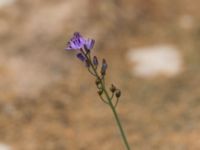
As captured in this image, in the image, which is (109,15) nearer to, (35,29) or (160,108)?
(35,29)

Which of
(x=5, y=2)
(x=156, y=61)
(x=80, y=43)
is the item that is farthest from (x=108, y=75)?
(x=80, y=43)

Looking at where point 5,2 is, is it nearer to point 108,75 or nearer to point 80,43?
point 108,75

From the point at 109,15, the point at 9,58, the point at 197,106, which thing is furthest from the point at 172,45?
the point at 9,58

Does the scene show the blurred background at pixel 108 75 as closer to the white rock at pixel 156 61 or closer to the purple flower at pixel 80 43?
the white rock at pixel 156 61

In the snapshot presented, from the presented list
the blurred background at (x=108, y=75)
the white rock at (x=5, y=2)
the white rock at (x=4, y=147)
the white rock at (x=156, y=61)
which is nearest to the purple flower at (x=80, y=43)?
the blurred background at (x=108, y=75)

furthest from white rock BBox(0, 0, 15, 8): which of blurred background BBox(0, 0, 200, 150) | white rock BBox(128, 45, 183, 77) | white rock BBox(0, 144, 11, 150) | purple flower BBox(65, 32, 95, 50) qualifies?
purple flower BBox(65, 32, 95, 50)
